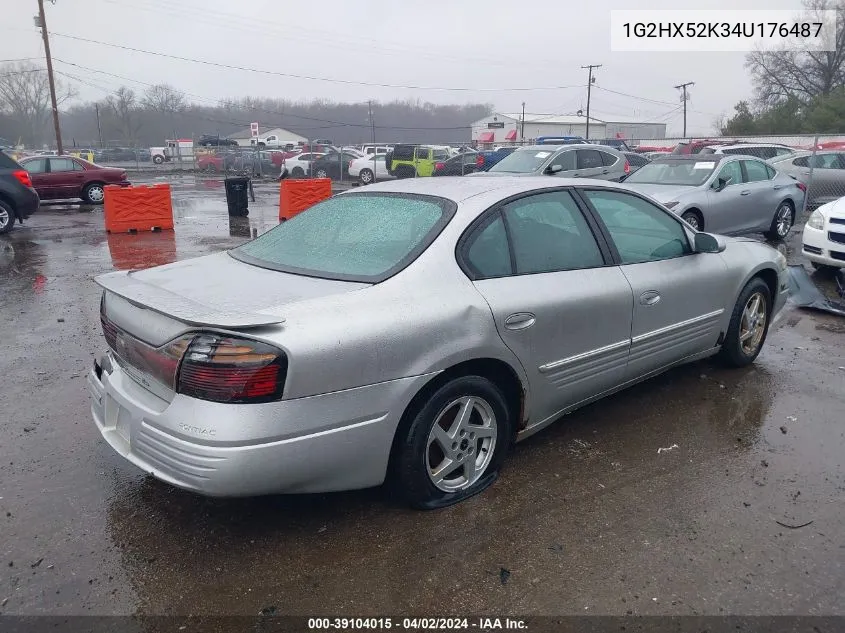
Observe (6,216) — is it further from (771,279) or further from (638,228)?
(771,279)

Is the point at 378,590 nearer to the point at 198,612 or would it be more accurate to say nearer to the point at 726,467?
the point at 198,612

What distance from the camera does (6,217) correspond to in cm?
1266

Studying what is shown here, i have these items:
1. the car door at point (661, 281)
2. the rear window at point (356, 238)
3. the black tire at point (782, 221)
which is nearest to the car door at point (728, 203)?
the black tire at point (782, 221)

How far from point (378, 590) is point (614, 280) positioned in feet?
7.09

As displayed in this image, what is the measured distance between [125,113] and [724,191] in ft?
249

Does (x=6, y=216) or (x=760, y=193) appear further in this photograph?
(x=6, y=216)

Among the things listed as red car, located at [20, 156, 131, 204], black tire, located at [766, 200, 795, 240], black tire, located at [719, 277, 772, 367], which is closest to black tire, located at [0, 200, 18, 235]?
red car, located at [20, 156, 131, 204]

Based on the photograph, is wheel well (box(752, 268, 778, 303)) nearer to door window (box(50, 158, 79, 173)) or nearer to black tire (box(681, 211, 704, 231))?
black tire (box(681, 211, 704, 231))

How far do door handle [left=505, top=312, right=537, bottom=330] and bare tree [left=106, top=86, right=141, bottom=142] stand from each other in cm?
7945

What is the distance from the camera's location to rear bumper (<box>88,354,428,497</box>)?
8.14 feet

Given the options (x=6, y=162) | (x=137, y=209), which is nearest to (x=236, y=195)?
(x=137, y=209)

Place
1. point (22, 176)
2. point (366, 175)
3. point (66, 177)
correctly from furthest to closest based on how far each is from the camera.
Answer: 1. point (366, 175)
2. point (66, 177)
3. point (22, 176)

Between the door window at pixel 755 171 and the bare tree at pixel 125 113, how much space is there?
2935 inches

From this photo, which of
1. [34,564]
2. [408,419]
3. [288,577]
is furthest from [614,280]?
[34,564]
